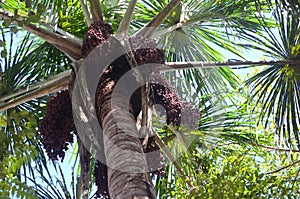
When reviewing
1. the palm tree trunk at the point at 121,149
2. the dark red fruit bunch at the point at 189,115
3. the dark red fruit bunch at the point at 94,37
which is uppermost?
the dark red fruit bunch at the point at 94,37

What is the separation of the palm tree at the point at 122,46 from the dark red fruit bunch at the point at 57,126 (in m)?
0.18

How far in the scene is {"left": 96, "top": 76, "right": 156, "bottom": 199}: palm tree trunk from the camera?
266 cm

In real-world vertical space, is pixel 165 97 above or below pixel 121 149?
above

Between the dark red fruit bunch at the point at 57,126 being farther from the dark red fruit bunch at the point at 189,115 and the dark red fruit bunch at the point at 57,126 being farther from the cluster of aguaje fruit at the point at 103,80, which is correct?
the dark red fruit bunch at the point at 189,115

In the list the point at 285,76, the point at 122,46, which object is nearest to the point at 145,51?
the point at 122,46

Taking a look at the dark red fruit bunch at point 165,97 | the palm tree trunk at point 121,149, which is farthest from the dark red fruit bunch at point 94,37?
the dark red fruit bunch at point 165,97

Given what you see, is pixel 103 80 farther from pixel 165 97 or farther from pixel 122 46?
pixel 165 97

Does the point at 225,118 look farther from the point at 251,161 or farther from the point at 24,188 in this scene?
the point at 24,188

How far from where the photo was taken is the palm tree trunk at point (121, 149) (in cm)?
266

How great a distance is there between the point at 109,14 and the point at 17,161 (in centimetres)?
364

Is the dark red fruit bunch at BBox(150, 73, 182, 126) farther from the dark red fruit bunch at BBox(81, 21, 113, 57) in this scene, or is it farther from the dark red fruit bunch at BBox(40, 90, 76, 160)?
the dark red fruit bunch at BBox(40, 90, 76, 160)

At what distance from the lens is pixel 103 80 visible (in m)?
3.64

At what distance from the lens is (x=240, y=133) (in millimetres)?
5598

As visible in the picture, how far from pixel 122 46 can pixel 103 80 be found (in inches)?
10.5
